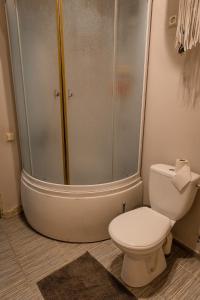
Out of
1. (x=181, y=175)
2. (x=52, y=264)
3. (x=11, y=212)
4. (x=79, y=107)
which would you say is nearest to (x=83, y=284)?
(x=52, y=264)

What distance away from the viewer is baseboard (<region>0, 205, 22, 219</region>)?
2.14 meters

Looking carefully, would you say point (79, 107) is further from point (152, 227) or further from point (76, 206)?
point (152, 227)

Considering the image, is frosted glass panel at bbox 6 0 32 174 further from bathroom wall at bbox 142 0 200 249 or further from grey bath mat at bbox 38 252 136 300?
bathroom wall at bbox 142 0 200 249

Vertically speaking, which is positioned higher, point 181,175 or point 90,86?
point 90,86

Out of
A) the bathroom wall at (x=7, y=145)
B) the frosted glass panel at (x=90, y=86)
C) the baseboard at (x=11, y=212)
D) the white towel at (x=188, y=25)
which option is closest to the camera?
the white towel at (x=188, y=25)

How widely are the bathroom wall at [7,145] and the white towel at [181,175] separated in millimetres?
1534

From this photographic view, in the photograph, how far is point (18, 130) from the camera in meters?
1.99

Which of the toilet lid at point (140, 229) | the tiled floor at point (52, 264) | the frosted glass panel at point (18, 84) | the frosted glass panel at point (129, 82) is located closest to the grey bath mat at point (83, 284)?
the tiled floor at point (52, 264)

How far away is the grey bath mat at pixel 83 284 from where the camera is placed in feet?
4.44

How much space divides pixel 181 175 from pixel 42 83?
1.31 metres

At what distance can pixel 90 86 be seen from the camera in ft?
5.52

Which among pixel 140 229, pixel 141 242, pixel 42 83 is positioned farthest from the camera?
pixel 42 83

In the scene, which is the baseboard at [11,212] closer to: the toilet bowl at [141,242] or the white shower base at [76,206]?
the white shower base at [76,206]

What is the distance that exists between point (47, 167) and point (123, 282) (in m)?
1.09
